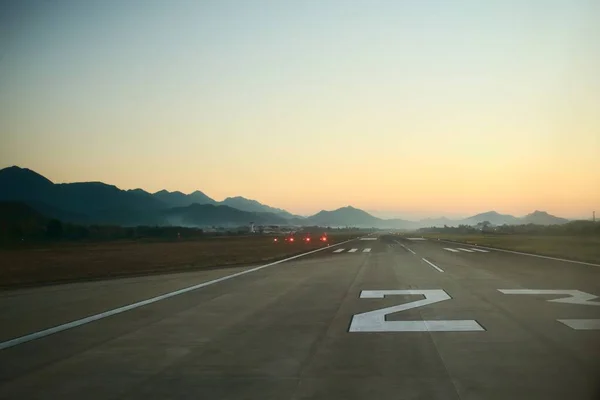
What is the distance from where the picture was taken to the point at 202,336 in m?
10.2

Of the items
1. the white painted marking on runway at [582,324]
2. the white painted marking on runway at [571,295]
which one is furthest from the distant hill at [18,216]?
the white painted marking on runway at [582,324]

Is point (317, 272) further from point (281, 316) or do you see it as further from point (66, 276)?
point (281, 316)

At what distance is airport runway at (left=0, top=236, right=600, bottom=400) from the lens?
270 inches

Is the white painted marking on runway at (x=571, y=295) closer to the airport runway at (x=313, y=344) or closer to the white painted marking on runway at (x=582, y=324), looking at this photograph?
the airport runway at (x=313, y=344)

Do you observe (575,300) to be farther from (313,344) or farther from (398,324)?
(313,344)

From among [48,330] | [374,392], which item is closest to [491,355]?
[374,392]

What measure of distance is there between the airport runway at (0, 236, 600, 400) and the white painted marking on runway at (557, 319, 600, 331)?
3 centimetres

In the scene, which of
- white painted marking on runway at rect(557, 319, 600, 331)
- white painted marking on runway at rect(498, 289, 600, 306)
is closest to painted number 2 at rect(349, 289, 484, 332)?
white painted marking on runway at rect(557, 319, 600, 331)

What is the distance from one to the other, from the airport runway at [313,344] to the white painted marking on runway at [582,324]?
0.11 feet

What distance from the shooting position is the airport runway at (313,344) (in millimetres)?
6855

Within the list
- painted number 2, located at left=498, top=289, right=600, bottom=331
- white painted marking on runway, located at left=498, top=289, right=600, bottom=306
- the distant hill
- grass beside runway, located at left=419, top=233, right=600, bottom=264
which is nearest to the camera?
painted number 2, located at left=498, top=289, right=600, bottom=331

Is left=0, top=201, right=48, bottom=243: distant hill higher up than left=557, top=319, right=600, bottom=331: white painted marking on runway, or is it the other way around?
left=0, top=201, right=48, bottom=243: distant hill

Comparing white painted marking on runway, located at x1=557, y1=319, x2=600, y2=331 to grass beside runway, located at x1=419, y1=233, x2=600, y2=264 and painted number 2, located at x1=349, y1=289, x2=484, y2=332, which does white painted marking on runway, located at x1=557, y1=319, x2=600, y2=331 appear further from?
grass beside runway, located at x1=419, y1=233, x2=600, y2=264

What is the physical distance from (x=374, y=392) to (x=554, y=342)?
408 cm
